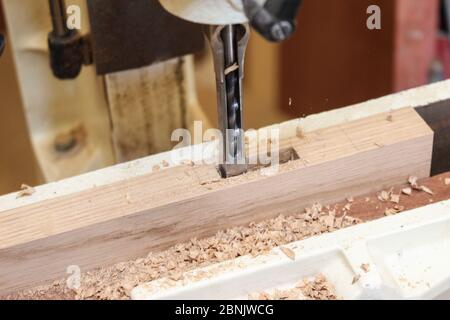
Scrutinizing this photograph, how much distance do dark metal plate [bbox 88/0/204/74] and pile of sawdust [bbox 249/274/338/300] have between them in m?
0.36

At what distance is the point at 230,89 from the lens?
2.38 feet

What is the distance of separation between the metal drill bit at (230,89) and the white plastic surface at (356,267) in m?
0.11

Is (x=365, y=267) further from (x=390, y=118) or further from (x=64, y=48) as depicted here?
(x=64, y=48)

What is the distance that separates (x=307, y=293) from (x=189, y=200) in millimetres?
147

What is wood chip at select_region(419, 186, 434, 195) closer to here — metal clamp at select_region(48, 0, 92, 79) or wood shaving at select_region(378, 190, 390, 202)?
wood shaving at select_region(378, 190, 390, 202)

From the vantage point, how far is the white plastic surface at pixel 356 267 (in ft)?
2.34

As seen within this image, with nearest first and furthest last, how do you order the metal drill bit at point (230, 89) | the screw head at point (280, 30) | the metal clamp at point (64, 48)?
the screw head at point (280, 30) → the metal drill bit at point (230, 89) → the metal clamp at point (64, 48)

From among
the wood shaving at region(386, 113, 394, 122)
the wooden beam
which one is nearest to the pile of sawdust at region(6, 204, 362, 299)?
the wooden beam

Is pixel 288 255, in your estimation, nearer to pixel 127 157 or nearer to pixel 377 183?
pixel 377 183

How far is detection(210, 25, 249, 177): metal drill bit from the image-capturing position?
69 centimetres

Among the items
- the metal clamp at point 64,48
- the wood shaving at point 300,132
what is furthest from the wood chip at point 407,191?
the metal clamp at point 64,48

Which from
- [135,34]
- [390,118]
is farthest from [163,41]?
[390,118]

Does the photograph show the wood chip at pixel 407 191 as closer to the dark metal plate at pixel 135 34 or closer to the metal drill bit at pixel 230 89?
the metal drill bit at pixel 230 89
